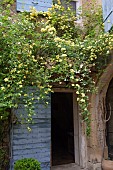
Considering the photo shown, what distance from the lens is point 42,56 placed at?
428 centimetres

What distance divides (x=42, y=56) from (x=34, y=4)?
1.56 meters

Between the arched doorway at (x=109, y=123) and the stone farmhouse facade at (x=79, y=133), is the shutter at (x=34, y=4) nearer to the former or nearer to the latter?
the stone farmhouse facade at (x=79, y=133)

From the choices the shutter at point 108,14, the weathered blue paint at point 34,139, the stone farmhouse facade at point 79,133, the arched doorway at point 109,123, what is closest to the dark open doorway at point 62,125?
the stone farmhouse facade at point 79,133

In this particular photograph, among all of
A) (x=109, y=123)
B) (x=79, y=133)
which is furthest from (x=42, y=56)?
(x=109, y=123)

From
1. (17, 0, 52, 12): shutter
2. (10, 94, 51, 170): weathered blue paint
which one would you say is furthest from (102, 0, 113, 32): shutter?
(10, 94, 51, 170): weathered blue paint

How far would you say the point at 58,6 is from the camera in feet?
15.8

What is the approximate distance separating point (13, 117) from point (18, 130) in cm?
32

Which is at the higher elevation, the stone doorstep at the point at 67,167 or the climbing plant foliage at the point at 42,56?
the climbing plant foliage at the point at 42,56

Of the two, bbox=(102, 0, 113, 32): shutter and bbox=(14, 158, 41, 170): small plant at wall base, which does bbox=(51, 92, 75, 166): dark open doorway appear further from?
bbox=(102, 0, 113, 32): shutter

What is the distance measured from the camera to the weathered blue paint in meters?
4.45

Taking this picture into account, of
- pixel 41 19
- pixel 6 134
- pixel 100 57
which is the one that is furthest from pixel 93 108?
pixel 41 19

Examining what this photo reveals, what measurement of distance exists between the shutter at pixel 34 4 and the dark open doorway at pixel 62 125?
3018 millimetres

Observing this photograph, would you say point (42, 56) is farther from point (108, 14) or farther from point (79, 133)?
point (79, 133)

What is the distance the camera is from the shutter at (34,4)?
15.7 ft
